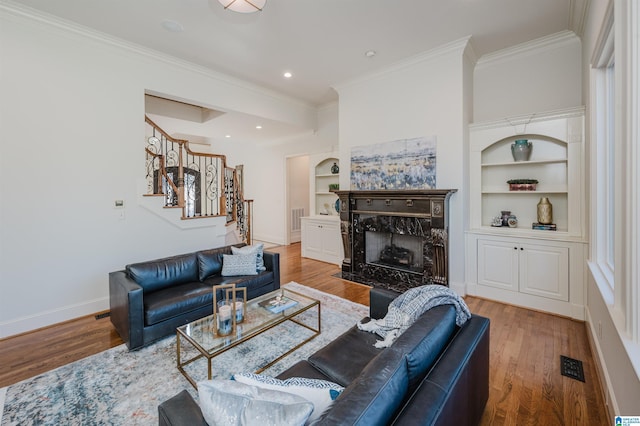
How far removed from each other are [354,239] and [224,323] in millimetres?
3028

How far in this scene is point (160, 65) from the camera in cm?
402

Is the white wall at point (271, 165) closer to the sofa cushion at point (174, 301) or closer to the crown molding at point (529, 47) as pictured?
the crown molding at point (529, 47)

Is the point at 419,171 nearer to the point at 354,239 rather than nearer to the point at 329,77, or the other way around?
the point at 354,239

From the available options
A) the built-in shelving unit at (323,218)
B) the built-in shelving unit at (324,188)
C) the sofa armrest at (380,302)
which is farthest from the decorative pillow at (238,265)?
the built-in shelving unit at (324,188)

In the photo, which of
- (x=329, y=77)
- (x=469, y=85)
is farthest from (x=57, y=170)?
(x=469, y=85)

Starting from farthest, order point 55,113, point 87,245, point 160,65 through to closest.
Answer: point 160,65, point 87,245, point 55,113

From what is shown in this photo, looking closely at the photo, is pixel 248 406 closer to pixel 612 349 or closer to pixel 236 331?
pixel 236 331

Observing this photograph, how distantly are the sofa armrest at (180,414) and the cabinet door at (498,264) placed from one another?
152 inches

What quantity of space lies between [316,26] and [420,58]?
1.70 meters

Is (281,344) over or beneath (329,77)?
beneath

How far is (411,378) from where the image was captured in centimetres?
120

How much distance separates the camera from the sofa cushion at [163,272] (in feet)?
9.83

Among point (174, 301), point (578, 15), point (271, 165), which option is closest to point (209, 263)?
point (174, 301)

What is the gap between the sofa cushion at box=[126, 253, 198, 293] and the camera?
Answer: 9.83ft
